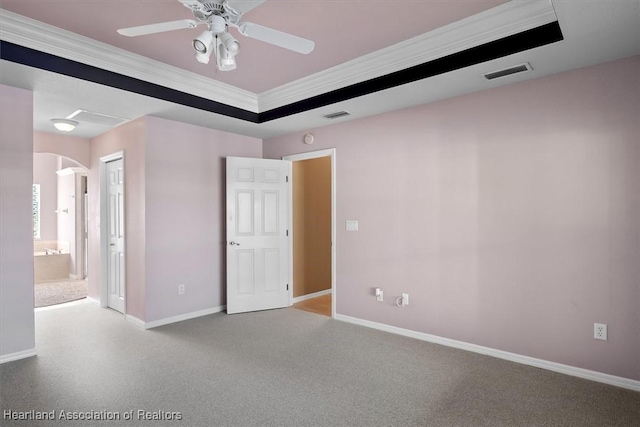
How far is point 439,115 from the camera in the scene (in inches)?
138

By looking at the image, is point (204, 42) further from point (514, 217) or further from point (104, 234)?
point (104, 234)

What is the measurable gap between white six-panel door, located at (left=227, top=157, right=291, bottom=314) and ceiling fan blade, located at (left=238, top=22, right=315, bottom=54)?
2611 millimetres

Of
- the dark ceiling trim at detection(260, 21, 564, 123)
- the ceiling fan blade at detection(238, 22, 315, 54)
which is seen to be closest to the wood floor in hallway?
the dark ceiling trim at detection(260, 21, 564, 123)

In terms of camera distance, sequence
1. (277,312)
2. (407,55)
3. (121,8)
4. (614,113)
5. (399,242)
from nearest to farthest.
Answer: (121,8) < (614,113) < (407,55) < (399,242) < (277,312)

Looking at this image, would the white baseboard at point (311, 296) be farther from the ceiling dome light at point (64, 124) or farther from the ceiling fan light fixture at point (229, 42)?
the ceiling fan light fixture at point (229, 42)

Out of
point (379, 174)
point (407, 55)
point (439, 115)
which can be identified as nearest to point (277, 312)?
point (379, 174)

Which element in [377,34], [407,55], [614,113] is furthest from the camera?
[407,55]

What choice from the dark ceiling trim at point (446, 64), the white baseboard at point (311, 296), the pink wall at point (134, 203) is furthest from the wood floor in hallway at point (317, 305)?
the dark ceiling trim at point (446, 64)

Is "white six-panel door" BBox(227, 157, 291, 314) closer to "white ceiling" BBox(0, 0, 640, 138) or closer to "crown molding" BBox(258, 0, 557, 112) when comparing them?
"white ceiling" BBox(0, 0, 640, 138)

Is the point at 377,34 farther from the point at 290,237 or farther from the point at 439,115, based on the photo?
the point at 290,237

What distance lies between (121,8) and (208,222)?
271 centimetres

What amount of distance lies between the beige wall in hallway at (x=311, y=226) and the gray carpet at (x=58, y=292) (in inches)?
139

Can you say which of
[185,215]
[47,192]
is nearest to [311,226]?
[185,215]

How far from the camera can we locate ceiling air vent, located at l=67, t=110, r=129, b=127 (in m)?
3.87
